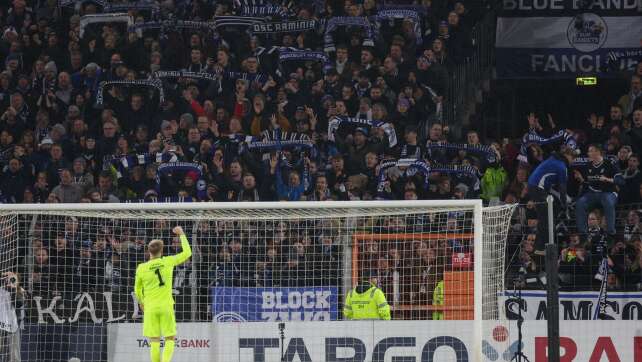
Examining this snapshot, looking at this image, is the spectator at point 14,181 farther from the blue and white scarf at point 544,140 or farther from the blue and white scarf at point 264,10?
the blue and white scarf at point 544,140

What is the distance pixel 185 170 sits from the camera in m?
19.2

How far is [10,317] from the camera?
50.9ft

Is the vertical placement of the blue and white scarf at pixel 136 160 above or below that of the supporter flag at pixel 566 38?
below

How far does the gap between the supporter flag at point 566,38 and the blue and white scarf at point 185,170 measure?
223 inches

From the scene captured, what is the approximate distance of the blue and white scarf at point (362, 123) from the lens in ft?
65.3

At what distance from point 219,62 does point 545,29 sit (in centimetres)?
571

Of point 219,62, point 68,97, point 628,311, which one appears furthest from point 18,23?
point 628,311

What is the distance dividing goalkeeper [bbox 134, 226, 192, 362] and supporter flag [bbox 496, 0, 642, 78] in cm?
897

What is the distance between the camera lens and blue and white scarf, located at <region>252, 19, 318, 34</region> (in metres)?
22.1

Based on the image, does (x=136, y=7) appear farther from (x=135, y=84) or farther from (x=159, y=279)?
(x=159, y=279)

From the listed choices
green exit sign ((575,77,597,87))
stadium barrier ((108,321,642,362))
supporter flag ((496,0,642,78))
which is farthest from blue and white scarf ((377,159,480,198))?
stadium barrier ((108,321,642,362))

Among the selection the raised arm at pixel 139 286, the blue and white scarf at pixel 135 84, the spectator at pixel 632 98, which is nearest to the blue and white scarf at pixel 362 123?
the blue and white scarf at pixel 135 84

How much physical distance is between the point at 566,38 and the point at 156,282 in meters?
10.4

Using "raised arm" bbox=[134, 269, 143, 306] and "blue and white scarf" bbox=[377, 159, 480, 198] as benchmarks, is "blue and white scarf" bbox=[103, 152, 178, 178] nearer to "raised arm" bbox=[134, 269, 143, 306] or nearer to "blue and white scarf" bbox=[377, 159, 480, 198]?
"blue and white scarf" bbox=[377, 159, 480, 198]
